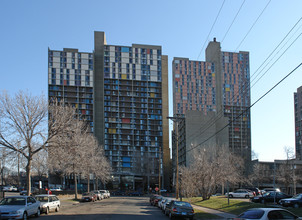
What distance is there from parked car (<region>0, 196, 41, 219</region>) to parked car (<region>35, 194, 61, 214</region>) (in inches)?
71.3

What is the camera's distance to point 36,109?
3034 centimetres

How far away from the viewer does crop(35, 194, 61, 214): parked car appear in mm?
23805

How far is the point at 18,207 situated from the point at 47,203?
534cm

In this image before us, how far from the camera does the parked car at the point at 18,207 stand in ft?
60.5

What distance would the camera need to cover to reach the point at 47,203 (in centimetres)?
2434

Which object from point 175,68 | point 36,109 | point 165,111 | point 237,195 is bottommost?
point 237,195

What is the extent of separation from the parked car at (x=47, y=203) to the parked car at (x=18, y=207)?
1810 mm

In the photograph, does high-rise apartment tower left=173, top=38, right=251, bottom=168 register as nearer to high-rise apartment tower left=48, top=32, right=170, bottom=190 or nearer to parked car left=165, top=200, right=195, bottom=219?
high-rise apartment tower left=48, top=32, right=170, bottom=190

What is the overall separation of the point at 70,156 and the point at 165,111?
79.7 m

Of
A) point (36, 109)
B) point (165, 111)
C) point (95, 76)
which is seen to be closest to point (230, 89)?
point (165, 111)

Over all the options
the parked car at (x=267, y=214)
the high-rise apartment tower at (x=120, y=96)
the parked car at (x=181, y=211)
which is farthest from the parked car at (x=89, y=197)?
the high-rise apartment tower at (x=120, y=96)

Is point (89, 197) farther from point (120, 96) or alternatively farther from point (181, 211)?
point (120, 96)

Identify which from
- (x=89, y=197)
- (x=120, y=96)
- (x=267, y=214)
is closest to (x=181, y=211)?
(x=267, y=214)

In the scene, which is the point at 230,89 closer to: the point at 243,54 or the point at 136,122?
the point at 243,54
